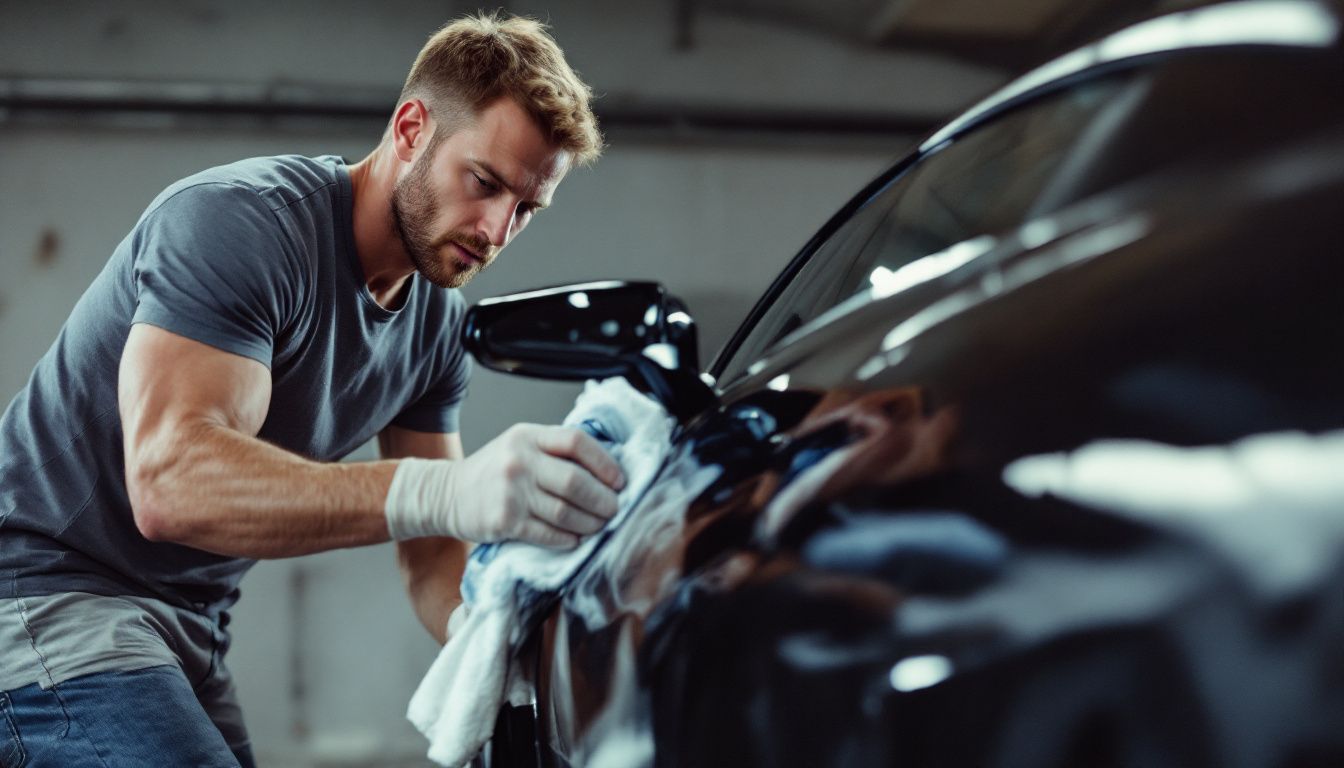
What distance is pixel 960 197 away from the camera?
97 cm

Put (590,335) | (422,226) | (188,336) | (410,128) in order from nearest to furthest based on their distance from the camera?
(590,335), (188,336), (422,226), (410,128)

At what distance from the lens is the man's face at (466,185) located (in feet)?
6.51

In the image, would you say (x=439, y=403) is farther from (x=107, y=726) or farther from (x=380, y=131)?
(x=380, y=131)

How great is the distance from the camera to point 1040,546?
0.56m

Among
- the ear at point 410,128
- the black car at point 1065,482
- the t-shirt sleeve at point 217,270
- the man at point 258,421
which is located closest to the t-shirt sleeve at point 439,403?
the man at point 258,421

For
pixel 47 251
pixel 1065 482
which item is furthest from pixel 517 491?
pixel 47 251

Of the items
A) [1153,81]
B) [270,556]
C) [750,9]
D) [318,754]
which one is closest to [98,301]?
[270,556]

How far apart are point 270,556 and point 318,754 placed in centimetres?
395

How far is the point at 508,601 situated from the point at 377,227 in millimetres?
1135

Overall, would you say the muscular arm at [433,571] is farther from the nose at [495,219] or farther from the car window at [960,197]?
the car window at [960,197]

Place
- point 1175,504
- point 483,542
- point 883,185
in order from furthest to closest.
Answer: point 883,185 → point 483,542 → point 1175,504

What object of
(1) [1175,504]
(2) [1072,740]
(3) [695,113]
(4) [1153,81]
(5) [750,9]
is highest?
(5) [750,9]

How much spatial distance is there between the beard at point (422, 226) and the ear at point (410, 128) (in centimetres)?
5

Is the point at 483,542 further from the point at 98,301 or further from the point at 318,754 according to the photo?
the point at 318,754
